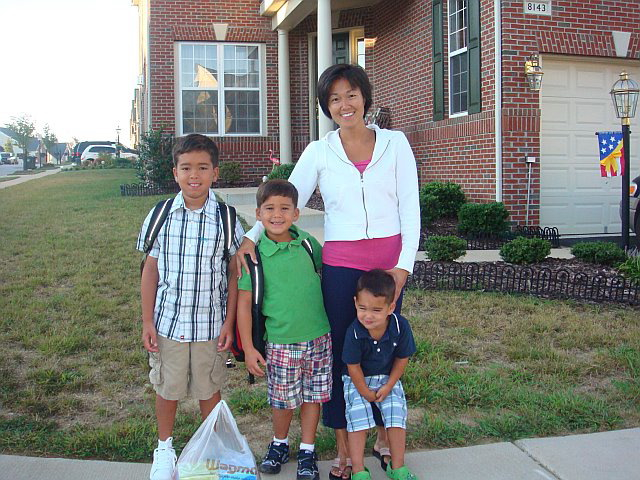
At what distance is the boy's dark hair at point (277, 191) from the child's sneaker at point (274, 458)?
1.07 meters

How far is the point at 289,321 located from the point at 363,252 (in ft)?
1.39

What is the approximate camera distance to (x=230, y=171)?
13367mm

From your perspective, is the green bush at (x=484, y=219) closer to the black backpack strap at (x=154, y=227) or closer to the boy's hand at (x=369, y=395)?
the boy's hand at (x=369, y=395)

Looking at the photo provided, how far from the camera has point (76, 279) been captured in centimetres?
650

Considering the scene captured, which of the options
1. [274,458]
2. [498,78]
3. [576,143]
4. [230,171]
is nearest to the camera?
[274,458]

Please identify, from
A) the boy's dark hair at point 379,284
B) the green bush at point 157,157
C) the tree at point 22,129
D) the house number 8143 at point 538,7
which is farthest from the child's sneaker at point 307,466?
the tree at point 22,129

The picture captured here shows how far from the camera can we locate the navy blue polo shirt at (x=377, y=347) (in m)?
2.69

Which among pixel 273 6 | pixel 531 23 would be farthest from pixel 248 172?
pixel 531 23

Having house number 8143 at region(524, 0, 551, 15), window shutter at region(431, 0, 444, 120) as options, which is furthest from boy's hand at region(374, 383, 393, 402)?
window shutter at region(431, 0, 444, 120)

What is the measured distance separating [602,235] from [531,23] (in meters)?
3.09

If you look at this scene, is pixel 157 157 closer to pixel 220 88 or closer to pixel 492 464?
pixel 220 88

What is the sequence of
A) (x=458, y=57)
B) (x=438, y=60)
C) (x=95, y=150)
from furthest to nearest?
1. (x=95, y=150)
2. (x=438, y=60)
3. (x=458, y=57)

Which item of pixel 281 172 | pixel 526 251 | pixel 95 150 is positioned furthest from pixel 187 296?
pixel 95 150

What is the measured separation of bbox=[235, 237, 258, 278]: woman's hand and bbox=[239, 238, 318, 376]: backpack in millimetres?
17
